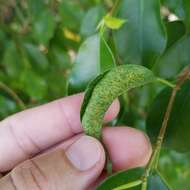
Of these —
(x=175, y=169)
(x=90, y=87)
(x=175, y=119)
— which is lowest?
(x=175, y=169)

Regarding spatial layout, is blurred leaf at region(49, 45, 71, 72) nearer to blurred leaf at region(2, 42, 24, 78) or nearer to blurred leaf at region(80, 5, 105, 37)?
blurred leaf at region(2, 42, 24, 78)

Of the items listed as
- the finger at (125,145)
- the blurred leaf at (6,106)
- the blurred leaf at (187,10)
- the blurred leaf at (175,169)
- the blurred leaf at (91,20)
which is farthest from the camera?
the blurred leaf at (175,169)

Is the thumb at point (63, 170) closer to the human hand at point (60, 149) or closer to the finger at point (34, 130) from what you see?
the human hand at point (60, 149)

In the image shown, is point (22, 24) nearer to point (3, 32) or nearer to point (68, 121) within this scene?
point (3, 32)

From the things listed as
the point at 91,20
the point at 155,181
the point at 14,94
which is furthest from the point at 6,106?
the point at 155,181

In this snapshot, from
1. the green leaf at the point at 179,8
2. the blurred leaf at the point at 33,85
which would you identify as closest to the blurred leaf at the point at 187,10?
the green leaf at the point at 179,8

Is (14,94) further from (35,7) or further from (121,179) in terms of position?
(121,179)
